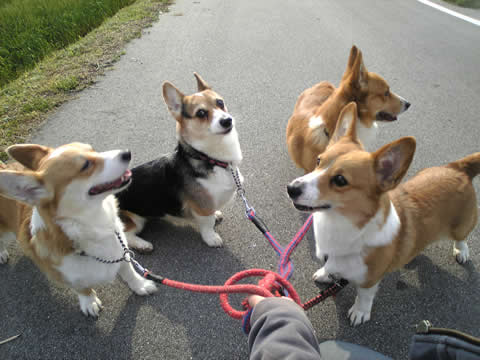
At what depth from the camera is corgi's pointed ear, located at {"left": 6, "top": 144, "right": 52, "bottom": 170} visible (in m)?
1.68

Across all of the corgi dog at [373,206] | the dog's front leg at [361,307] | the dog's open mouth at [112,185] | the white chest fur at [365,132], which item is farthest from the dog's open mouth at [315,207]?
the white chest fur at [365,132]

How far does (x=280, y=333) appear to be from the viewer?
3.81 ft

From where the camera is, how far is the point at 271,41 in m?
6.46

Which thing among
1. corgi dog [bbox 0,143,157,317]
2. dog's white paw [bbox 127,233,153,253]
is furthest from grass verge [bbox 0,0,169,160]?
corgi dog [bbox 0,143,157,317]

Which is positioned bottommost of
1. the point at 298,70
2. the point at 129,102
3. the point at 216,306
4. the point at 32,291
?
the point at 32,291

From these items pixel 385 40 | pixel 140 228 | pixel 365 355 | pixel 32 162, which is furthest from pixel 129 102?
pixel 385 40

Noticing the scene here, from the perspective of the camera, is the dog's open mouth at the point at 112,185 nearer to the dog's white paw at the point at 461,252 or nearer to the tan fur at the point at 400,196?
the tan fur at the point at 400,196

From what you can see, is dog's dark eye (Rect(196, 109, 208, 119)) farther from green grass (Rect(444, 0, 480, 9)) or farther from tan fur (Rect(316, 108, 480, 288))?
green grass (Rect(444, 0, 480, 9))

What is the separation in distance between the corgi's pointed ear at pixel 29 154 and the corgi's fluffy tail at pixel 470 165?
2.95m

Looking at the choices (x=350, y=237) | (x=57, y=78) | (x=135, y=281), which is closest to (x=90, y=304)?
(x=135, y=281)

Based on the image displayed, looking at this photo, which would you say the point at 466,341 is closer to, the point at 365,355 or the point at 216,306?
the point at 365,355

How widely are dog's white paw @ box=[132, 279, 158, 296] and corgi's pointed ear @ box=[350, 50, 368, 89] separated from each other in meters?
2.62

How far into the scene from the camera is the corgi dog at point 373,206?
164 centimetres

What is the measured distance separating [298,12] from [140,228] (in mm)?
7988
